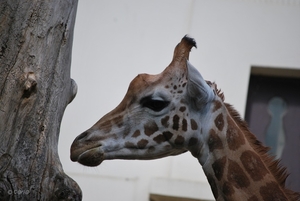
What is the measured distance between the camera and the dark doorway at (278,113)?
27.6 feet

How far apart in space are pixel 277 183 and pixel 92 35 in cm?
355

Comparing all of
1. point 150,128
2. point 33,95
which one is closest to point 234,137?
point 150,128

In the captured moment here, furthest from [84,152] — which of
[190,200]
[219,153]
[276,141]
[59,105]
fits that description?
[276,141]

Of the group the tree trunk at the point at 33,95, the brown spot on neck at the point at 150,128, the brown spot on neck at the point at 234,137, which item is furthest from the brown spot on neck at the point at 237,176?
the tree trunk at the point at 33,95

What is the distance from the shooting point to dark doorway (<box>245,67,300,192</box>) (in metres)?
8.41

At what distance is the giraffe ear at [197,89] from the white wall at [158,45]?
2835 mm

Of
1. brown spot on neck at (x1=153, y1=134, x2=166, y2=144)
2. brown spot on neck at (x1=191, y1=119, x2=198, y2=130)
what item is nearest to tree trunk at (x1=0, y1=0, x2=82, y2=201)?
brown spot on neck at (x1=153, y1=134, x2=166, y2=144)

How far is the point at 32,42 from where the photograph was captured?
4602mm

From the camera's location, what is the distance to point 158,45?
26.6 ft

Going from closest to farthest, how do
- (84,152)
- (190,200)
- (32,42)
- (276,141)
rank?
(32,42), (84,152), (190,200), (276,141)

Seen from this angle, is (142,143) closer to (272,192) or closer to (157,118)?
(157,118)

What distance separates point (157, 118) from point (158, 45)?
10.1ft

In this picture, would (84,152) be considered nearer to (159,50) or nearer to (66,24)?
(66,24)

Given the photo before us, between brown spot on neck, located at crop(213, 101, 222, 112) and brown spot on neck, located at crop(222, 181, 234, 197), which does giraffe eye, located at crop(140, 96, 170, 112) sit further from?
brown spot on neck, located at crop(222, 181, 234, 197)
